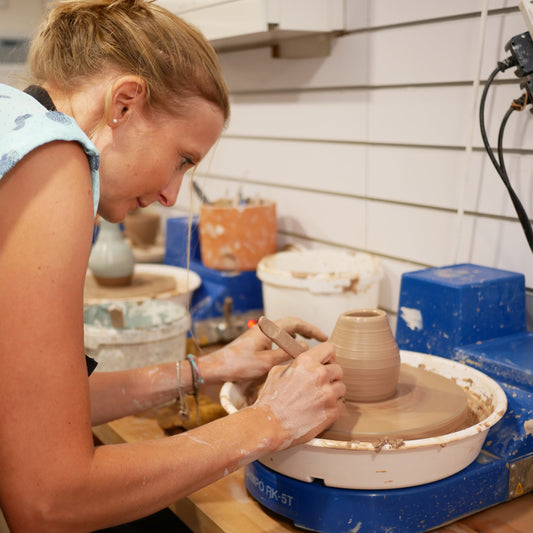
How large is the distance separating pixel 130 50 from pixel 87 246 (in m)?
0.35

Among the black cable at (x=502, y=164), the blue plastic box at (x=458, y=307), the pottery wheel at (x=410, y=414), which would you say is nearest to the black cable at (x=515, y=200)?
the black cable at (x=502, y=164)

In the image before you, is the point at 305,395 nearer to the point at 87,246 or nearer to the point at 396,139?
the point at 87,246

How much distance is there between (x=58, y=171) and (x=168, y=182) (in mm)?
312

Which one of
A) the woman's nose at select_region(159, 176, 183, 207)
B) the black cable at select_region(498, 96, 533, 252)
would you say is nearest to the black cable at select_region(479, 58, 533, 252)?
the black cable at select_region(498, 96, 533, 252)

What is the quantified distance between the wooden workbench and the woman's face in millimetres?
553

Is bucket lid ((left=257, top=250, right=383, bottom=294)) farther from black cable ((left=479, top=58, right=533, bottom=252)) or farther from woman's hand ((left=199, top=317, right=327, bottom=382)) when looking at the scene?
black cable ((left=479, top=58, right=533, bottom=252))

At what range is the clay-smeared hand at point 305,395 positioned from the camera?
108cm

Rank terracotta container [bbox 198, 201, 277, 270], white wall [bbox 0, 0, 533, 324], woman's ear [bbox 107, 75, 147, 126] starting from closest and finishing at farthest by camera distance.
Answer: woman's ear [bbox 107, 75, 147, 126] < white wall [bbox 0, 0, 533, 324] < terracotta container [bbox 198, 201, 277, 270]

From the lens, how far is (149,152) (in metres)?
1.12

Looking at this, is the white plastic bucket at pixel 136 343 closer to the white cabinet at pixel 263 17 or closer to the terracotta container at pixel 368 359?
the terracotta container at pixel 368 359

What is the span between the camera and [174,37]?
1100mm

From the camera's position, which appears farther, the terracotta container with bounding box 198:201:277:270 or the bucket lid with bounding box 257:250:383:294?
the terracotta container with bounding box 198:201:277:270

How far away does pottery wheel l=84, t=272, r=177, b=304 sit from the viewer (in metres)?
2.31

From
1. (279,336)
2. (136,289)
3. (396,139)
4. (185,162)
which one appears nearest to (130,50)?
(185,162)
